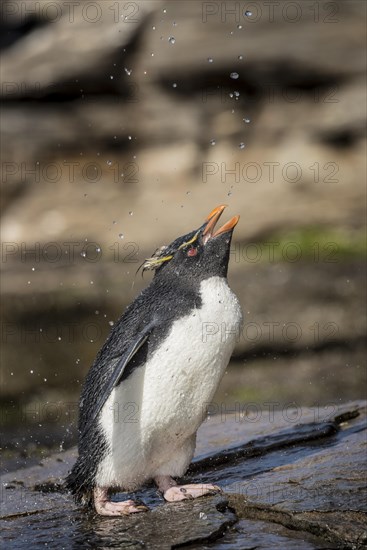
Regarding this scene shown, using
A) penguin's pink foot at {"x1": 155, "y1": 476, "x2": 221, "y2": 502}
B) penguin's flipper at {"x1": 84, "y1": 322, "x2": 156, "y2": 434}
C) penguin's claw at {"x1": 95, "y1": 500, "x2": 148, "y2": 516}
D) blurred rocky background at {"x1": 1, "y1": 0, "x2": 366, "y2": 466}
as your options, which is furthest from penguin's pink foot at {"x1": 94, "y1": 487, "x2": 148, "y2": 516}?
blurred rocky background at {"x1": 1, "y1": 0, "x2": 366, "y2": 466}

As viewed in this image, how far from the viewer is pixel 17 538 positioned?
381cm

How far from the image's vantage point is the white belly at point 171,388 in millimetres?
3906

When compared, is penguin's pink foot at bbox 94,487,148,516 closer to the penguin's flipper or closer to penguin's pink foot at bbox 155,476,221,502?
penguin's pink foot at bbox 155,476,221,502

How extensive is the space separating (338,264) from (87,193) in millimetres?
2941

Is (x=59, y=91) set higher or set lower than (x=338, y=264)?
higher

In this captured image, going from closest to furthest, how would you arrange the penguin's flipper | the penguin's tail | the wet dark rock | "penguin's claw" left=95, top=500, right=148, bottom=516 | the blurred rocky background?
the wet dark rock < the penguin's flipper < "penguin's claw" left=95, top=500, right=148, bottom=516 < the penguin's tail < the blurred rocky background

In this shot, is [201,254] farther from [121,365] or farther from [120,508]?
[120,508]

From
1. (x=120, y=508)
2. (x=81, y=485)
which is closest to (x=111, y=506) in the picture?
(x=120, y=508)

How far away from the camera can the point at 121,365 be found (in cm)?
384

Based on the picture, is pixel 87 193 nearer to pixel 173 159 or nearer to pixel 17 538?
pixel 173 159

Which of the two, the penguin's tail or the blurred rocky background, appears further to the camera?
the blurred rocky background

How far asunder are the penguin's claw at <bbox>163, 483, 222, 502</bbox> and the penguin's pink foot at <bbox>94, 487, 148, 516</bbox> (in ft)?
0.43

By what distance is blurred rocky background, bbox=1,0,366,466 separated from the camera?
9.23m

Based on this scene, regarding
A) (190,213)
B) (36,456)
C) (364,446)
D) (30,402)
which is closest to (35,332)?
(30,402)
